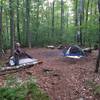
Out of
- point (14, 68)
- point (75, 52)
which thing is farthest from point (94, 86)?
point (75, 52)

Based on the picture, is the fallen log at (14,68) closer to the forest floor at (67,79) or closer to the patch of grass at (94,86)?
the forest floor at (67,79)

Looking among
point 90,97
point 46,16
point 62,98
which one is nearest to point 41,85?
point 62,98

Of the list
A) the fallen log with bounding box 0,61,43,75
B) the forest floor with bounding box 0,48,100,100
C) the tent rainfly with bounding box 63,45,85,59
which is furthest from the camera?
the tent rainfly with bounding box 63,45,85,59

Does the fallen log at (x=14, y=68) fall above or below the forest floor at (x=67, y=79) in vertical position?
above

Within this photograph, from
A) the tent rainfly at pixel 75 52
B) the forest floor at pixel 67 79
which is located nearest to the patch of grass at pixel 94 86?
the forest floor at pixel 67 79

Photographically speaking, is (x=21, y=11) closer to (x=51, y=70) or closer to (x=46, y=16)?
(x=46, y=16)

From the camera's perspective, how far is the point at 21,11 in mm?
28250

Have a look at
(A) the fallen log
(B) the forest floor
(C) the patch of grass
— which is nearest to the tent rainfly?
(B) the forest floor

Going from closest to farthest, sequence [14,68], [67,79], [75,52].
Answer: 1. [67,79]
2. [14,68]
3. [75,52]

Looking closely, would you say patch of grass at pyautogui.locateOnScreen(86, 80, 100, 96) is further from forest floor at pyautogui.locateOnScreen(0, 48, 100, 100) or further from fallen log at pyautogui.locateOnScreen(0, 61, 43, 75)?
fallen log at pyautogui.locateOnScreen(0, 61, 43, 75)

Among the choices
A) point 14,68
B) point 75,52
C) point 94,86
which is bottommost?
point 94,86

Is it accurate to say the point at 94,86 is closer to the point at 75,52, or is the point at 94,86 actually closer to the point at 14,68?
the point at 14,68

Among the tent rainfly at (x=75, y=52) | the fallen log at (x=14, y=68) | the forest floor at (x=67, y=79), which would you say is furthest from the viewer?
the tent rainfly at (x=75, y=52)

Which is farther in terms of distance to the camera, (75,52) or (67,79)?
(75,52)
